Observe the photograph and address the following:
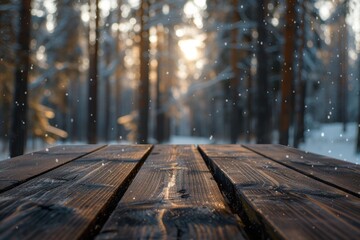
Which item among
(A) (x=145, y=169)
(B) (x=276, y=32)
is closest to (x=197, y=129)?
(B) (x=276, y=32)

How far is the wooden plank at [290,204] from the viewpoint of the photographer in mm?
974

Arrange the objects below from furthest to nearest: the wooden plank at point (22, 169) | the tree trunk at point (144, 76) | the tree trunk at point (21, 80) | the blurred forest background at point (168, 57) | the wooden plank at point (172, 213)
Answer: the tree trunk at point (144, 76) < the blurred forest background at point (168, 57) < the tree trunk at point (21, 80) < the wooden plank at point (22, 169) < the wooden plank at point (172, 213)

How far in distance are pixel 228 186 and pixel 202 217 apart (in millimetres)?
637

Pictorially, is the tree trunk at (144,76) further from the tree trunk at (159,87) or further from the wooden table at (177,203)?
the wooden table at (177,203)

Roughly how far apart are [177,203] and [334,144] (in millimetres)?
21230

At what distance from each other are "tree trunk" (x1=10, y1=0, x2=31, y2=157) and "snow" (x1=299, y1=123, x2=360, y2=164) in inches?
435

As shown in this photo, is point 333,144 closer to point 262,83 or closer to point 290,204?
point 262,83

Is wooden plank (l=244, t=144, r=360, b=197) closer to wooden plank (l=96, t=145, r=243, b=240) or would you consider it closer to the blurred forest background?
wooden plank (l=96, t=145, r=243, b=240)

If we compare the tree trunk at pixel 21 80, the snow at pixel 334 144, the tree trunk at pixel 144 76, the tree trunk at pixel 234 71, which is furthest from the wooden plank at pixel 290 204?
the tree trunk at pixel 234 71

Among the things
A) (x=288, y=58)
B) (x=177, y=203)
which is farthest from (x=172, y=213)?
(x=288, y=58)

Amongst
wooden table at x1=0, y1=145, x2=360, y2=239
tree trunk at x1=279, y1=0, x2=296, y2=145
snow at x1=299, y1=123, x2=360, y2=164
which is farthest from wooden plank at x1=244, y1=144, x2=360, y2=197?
snow at x1=299, y1=123, x2=360, y2=164

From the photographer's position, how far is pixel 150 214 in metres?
1.11

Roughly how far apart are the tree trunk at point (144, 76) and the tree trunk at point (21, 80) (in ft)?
15.7

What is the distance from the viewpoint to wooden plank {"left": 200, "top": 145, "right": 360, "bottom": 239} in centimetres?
97
